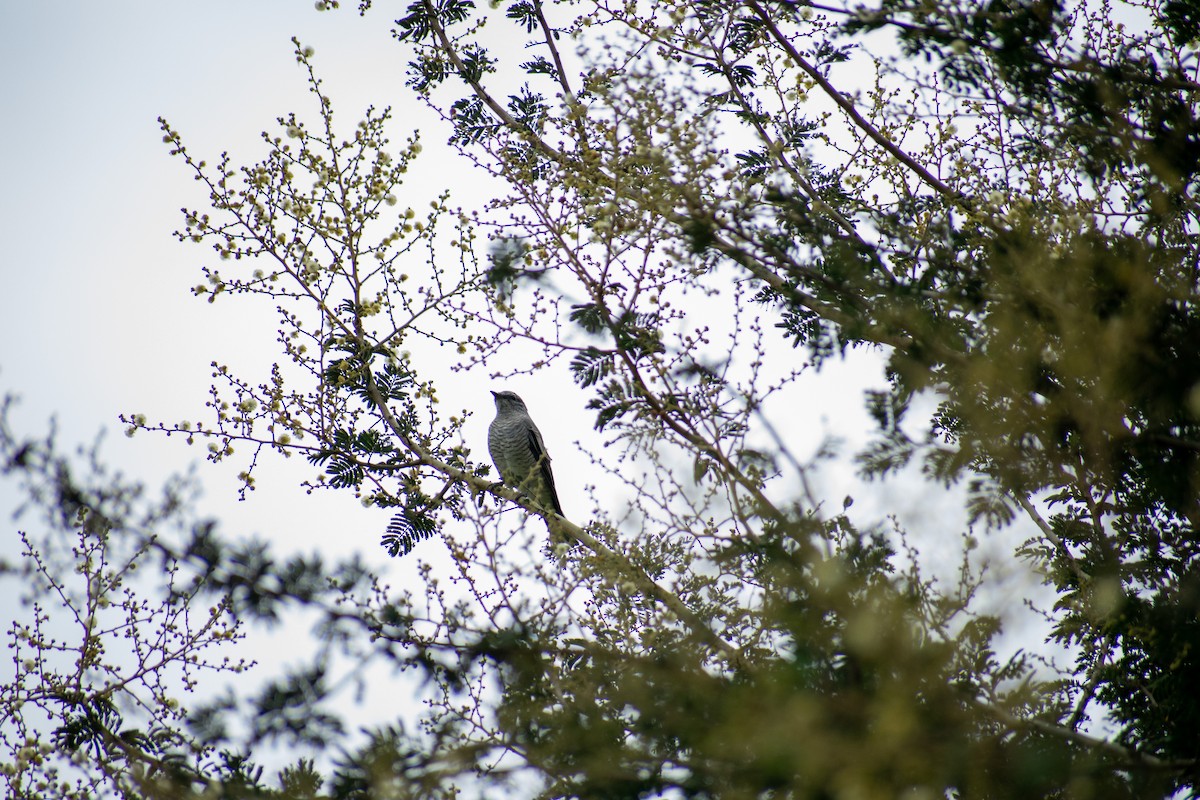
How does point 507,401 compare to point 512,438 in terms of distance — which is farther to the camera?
point 507,401

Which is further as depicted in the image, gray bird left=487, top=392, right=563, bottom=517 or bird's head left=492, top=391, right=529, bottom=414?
bird's head left=492, top=391, right=529, bottom=414

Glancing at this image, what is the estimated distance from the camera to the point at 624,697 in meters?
2.40

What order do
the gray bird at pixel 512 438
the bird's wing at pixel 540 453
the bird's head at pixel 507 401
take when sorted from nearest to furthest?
1. the bird's wing at pixel 540 453
2. the gray bird at pixel 512 438
3. the bird's head at pixel 507 401

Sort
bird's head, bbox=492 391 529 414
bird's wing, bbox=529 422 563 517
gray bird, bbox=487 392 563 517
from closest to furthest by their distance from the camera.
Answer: bird's wing, bbox=529 422 563 517 < gray bird, bbox=487 392 563 517 < bird's head, bbox=492 391 529 414

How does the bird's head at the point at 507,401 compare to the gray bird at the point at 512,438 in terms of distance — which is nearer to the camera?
the gray bird at the point at 512,438

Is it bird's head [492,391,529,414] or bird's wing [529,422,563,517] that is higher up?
bird's head [492,391,529,414]

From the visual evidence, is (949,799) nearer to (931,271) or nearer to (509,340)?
(931,271)

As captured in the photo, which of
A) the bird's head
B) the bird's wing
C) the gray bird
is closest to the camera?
the bird's wing

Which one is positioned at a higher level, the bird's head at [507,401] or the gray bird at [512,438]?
the bird's head at [507,401]

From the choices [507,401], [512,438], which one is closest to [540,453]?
[512,438]

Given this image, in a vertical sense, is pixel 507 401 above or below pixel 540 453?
above

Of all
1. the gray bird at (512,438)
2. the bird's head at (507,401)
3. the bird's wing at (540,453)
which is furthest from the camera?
the bird's head at (507,401)

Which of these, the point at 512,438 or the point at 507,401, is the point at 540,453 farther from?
the point at 507,401

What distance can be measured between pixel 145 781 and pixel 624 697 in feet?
3.76
